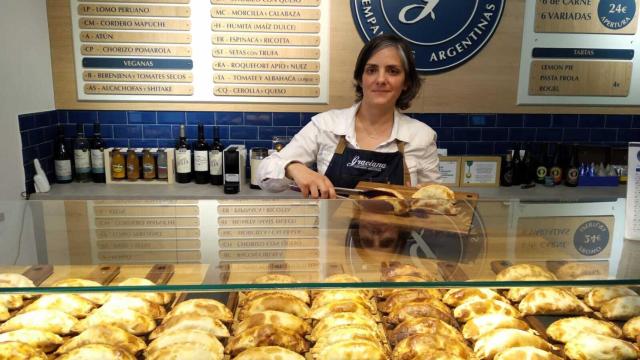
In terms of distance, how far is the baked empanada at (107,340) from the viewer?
1.31 metres

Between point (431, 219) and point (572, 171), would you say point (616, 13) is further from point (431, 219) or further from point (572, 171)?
point (431, 219)

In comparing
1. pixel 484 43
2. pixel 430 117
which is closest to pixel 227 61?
pixel 430 117

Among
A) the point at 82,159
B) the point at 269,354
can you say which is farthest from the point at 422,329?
the point at 82,159

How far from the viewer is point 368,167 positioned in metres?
2.44

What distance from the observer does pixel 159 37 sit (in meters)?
3.51

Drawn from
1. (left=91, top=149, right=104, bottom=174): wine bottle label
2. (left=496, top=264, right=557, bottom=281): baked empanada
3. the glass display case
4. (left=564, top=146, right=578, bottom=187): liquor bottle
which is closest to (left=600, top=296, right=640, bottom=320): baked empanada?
the glass display case

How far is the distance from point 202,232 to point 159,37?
246 cm

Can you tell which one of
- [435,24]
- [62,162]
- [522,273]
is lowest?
[62,162]

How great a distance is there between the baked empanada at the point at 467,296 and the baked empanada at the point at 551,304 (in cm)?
7

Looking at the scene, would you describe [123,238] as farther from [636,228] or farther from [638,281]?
[636,228]

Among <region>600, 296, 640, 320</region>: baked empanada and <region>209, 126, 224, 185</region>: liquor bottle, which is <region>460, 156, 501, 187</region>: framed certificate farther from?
<region>600, 296, 640, 320</region>: baked empanada

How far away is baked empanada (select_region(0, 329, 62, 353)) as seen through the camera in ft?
4.29

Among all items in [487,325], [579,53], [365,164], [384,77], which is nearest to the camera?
[487,325]

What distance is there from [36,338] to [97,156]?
2.47 metres
